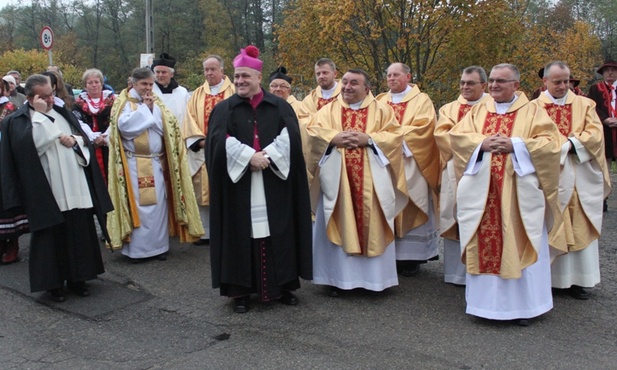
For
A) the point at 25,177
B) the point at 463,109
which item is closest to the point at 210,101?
the point at 25,177

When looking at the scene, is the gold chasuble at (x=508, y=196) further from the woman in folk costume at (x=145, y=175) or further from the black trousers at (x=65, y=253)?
the woman in folk costume at (x=145, y=175)

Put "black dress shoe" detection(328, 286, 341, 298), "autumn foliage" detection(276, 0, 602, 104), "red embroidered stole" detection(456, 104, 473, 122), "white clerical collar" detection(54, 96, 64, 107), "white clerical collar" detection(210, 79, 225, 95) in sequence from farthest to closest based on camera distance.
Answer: "autumn foliage" detection(276, 0, 602, 104)
"white clerical collar" detection(210, 79, 225, 95)
"red embroidered stole" detection(456, 104, 473, 122)
"white clerical collar" detection(54, 96, 64, 107)
"black dress shoe" detection(328, 286, 341, 298)

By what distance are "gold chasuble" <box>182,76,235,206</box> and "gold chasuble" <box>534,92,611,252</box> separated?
383 cm

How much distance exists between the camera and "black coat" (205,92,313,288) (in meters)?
5.15

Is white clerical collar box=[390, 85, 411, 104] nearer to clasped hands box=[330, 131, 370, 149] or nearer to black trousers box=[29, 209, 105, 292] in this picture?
clasped hands box=[330, 131, 370, 149]

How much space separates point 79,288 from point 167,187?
5.85 ft

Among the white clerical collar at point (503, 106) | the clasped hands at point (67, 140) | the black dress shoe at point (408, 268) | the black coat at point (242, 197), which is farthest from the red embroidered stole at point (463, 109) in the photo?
the clasped hands at point (67, 140)

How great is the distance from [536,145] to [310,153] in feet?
6.32

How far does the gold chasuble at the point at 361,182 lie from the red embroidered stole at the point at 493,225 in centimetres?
91

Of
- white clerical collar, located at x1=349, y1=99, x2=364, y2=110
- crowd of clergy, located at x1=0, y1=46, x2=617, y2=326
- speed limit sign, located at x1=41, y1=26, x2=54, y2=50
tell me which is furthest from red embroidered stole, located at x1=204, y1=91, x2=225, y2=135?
speed limit sign, located at x1=41, y1=26, x2=54, y2=50

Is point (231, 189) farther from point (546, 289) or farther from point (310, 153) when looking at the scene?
point (546, 289)

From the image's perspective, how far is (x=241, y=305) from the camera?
17.3 ft

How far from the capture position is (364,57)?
12.1 metres

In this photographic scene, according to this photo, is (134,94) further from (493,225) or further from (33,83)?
(493,225)
